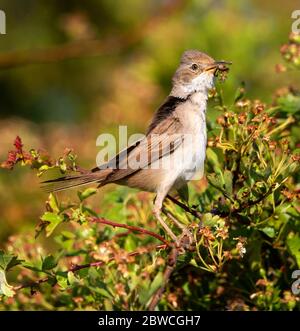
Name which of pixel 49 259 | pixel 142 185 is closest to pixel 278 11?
pixel 142 185

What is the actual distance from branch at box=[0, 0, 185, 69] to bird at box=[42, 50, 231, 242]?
1673 millimetres

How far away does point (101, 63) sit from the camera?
8.27 meters

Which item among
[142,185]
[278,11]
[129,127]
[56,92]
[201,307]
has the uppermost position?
[278,11]

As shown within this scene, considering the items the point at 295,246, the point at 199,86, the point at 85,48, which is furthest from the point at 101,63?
the point at 295,246

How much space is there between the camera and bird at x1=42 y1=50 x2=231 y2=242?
383cm

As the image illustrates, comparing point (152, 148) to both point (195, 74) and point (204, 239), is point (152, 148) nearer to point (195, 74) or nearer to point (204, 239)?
point (195, 74)

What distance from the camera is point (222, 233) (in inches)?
114

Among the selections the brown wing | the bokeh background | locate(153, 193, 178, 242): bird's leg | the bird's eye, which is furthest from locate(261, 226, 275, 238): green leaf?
the bird's eye

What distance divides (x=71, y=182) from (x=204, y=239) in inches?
43.5

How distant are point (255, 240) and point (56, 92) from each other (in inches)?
211

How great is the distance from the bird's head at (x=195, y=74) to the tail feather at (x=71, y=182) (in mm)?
827

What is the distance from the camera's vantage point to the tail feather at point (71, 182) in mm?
3763

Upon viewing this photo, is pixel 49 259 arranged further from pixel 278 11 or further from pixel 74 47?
pixel 278 11

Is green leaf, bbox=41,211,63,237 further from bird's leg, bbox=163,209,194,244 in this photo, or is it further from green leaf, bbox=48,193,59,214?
bird's leg, bbox=163,209,194,244
